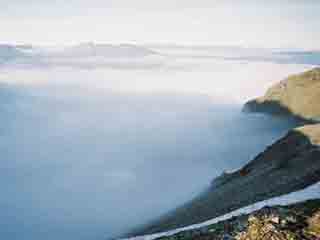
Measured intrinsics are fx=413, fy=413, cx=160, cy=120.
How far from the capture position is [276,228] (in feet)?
112

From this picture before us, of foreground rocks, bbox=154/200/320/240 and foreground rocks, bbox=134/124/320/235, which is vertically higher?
foreground rocks, bbox=134/124/320/235

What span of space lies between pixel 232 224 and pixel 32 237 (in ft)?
453

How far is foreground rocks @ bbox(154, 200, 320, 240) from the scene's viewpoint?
33.3 metres

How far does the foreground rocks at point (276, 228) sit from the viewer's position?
33281mm

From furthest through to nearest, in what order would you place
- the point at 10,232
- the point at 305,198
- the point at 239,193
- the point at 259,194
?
1. the point at 10,232
2. the point at 239,193
3. the point at 259,194
4. the point at 305,198

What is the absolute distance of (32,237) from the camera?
161 meters

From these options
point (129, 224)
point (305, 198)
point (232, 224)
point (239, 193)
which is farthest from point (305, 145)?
point (232, 224)

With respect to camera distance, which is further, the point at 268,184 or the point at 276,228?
the point at 268,184

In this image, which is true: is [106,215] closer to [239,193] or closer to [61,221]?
[61,221]

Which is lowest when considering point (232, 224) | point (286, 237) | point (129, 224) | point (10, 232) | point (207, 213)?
point (286, 237)

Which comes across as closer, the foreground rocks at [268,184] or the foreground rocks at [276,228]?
the foreground rocks at [276,228]

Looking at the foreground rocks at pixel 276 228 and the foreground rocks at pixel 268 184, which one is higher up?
the foreground rocks at pixel 268 184

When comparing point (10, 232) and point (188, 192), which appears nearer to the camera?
point (10, 232)

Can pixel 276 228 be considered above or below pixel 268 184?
below
